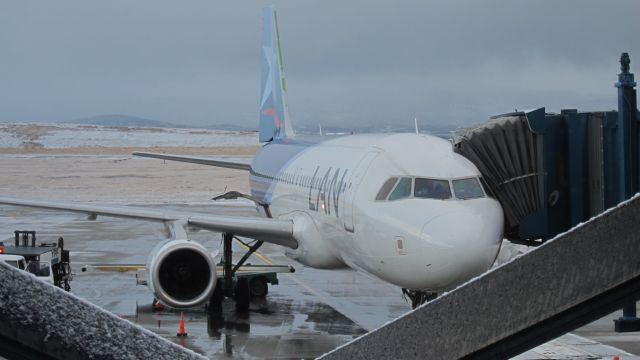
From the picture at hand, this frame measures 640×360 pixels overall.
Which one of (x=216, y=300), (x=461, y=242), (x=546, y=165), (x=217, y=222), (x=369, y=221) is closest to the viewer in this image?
(x=461, y=242)

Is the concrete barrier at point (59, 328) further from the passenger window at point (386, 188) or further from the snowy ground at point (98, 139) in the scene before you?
the snowy ground at point (98, 139)

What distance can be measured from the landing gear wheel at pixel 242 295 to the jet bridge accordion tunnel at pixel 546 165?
5732 mm

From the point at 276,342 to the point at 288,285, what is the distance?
7095mm

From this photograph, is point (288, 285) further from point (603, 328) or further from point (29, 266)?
point (603, 328)

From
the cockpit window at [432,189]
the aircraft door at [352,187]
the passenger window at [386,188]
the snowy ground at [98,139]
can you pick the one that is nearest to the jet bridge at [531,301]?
the cockpit window at [432,189]

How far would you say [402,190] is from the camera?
1326cm

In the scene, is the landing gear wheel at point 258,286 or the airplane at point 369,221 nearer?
the airplane at point 369,221

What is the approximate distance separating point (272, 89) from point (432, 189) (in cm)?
1510

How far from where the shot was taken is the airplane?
12195 mm

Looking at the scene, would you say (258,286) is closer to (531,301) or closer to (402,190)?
A: (402,190)

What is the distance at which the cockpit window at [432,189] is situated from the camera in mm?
12797

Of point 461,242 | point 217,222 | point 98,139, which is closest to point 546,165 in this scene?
point 461,242

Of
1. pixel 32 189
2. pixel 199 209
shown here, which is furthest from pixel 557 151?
pixel 32 189

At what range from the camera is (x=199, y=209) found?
40500mm
